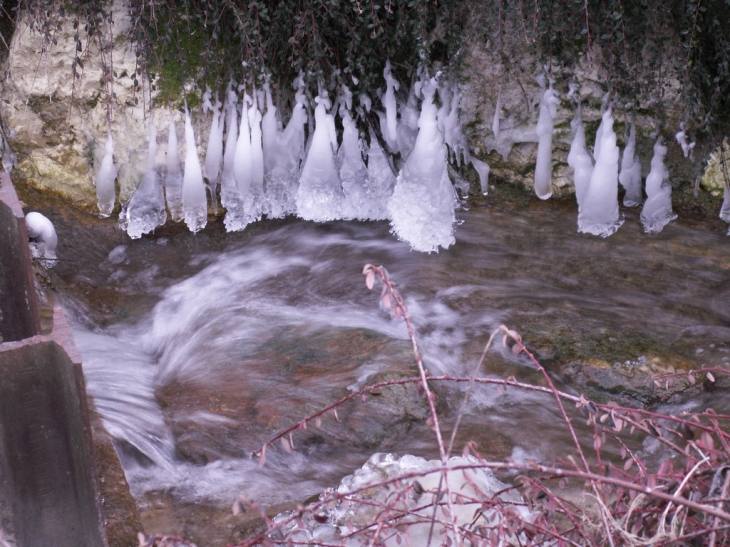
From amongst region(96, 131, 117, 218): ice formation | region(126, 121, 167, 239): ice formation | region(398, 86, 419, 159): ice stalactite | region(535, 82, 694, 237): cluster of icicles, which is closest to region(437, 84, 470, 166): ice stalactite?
region(398, 86, 419, 159): ice stalactite

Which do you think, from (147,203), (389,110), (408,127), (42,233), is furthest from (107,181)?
(408,127)

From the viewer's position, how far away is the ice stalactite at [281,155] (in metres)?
4.55

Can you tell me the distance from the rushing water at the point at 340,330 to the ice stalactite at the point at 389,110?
589 millimetres

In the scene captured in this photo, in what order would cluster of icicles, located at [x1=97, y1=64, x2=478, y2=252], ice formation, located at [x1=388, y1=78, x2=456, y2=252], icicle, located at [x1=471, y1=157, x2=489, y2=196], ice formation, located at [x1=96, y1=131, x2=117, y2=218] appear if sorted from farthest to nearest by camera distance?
icicle, located at [x1=471, y1=157, x2=489, y2=196] < ice formation, located at [x1=96, y1=131, x2=117, y2=218] < cluster of icicles, located at [x1=97, y1=64, x2=478, y2=252] < ice formation, located at [x1=388, y1=78, x2=456, y2=252]

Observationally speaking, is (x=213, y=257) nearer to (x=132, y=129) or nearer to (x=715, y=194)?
(x=132, y=129)

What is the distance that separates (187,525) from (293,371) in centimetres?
99

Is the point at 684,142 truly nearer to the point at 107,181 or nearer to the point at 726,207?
A: the point at 726,207

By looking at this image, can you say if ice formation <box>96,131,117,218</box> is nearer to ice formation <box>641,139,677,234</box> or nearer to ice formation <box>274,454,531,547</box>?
ice formation <box>274,454,531,547</box>

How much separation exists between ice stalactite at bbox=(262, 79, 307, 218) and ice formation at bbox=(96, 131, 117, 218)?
0.97 m

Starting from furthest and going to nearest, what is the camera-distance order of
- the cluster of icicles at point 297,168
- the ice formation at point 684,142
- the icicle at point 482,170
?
the icicle at point 482,170 < the cluster of icicles at point 297,168 < the ice formation at point 684,142

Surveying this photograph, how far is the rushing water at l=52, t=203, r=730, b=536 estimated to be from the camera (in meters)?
3.07

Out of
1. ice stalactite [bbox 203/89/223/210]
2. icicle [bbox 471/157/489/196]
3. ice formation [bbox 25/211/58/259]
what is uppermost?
ice stalactite [bbox 203/89/223/210]


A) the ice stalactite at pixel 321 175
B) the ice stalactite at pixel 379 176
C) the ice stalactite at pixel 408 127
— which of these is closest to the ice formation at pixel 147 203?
the ice stalactite at pixel 321 175

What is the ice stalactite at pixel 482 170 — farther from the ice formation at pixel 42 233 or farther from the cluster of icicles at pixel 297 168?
the ice formation at pixel 42 233
